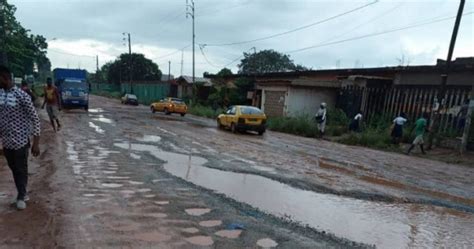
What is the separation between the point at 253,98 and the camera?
125 ft

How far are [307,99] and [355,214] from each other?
24522 millimetres

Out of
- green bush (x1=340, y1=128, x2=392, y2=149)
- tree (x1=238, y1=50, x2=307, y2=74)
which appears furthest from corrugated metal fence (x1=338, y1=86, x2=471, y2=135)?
tree (x1=238, y1=50, x2=307, y2=74)

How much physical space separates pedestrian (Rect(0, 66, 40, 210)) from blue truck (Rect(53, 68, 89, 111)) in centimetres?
2856

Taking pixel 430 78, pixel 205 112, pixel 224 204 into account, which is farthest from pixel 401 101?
pixel 224 204

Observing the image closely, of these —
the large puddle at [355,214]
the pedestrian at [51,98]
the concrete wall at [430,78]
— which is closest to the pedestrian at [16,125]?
the large puddle at [355,214]

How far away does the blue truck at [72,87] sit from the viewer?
32938 mm

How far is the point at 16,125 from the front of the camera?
18.5 ft

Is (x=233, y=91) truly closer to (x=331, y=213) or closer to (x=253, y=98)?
(x=253, y=98)

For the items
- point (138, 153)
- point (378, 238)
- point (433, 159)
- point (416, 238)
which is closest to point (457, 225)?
point (416, 238)

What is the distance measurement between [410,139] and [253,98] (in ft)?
61.4

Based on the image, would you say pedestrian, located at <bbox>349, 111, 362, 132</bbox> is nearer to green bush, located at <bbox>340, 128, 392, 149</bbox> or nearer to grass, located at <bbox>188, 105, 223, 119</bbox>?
green bush, located at <bbox>340, 128, 392, 149</bbox>

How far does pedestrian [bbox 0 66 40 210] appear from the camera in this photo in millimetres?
5594

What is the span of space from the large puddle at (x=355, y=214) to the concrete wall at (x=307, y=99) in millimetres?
21826

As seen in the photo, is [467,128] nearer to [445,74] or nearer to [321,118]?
[445,74]
